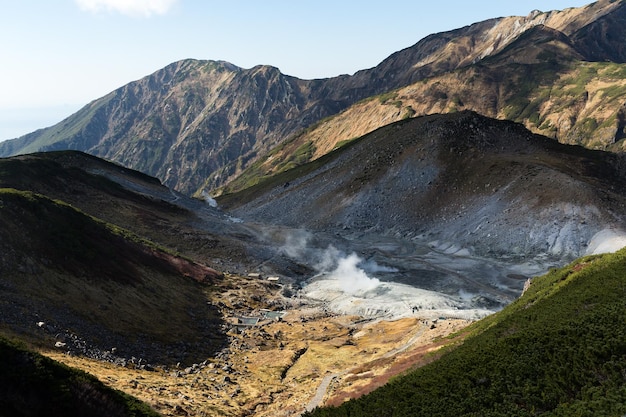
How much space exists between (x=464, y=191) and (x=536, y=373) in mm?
82920

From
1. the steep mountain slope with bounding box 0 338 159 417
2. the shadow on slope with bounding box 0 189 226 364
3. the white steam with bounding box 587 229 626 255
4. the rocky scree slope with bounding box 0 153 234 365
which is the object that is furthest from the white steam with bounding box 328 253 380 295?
the steep mountain slope with bounding box 0 338 159 417

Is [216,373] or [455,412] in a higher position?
[455,412]

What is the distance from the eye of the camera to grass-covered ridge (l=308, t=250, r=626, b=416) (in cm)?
1998

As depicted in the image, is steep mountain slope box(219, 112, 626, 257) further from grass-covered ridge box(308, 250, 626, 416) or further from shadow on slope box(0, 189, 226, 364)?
grass-covered ridge box(308, 250, 626, 416)

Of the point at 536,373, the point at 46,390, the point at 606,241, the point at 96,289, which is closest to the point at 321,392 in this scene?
the point at 536,373

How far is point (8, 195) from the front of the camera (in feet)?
169

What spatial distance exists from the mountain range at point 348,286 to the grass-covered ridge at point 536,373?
103 mm

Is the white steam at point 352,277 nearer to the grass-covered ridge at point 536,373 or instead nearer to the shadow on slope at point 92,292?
the shadow on slope at point 92,292

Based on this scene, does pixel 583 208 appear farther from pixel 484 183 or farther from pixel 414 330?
pixel 414 330

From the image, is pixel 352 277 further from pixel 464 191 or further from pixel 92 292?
pixel 92 292

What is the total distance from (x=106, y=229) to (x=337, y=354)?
36365mm

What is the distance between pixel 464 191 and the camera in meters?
101

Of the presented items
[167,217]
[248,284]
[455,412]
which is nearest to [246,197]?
[167,217]

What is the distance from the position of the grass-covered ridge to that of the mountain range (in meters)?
0.10
